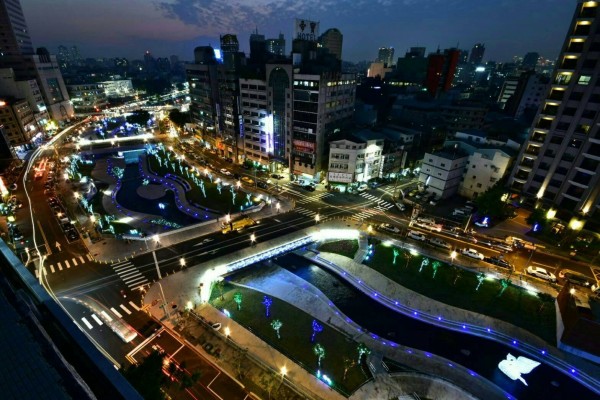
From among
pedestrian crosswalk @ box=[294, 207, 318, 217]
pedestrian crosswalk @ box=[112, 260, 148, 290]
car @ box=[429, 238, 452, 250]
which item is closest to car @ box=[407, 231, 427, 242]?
car @ box=[429, 238, 452, 250]

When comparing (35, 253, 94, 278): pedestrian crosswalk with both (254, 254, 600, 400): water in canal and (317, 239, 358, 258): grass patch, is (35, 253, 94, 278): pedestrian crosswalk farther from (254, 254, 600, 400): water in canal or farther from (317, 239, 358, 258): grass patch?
(317, 239, 358, 258): grass patch

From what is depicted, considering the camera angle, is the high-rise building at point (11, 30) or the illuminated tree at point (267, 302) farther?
the high-rise building at point (11, 30)

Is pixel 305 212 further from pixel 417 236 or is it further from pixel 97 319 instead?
pixel 97 319

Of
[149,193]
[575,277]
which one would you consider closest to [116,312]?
[149,193]

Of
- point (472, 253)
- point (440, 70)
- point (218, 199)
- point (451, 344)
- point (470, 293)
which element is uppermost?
point (440, 70)

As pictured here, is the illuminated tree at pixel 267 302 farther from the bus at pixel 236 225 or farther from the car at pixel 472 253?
the car at pixel 472 253

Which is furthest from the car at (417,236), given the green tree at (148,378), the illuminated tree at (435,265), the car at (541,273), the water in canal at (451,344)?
the green tree at (148,378)
